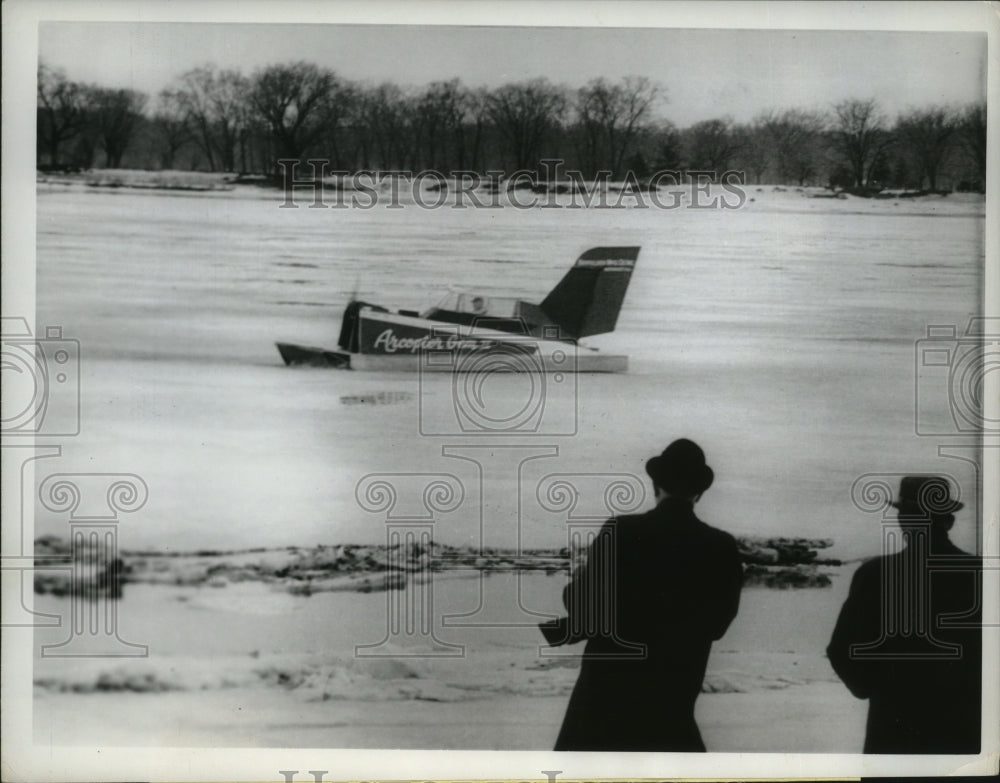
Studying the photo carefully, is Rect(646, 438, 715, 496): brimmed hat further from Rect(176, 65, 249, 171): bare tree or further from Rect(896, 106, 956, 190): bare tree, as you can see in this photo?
Rect(176, 65, 249, 171): bare tree

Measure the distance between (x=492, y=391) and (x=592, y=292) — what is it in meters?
0.27

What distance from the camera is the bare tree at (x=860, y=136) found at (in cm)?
172

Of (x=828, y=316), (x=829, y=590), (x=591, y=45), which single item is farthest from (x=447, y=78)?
(x=829, y=590)

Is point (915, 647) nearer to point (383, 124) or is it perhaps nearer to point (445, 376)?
point (445, 376)

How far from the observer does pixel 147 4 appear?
5.62 feet

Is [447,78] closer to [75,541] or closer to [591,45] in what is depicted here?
[591,45]

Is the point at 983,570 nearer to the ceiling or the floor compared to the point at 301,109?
nearer to the floor

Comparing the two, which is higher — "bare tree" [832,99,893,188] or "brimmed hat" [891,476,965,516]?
"bare tree" [832,99,893,188]

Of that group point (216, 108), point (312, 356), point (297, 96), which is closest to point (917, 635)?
point (312, 356)

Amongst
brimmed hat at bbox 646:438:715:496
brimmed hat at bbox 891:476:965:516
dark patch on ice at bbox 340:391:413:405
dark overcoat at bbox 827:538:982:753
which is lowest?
dark overcoat at bbox 827:538:982:753

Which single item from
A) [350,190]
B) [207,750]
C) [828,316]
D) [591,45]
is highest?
[591,45]

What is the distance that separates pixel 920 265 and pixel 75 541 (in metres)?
1.73

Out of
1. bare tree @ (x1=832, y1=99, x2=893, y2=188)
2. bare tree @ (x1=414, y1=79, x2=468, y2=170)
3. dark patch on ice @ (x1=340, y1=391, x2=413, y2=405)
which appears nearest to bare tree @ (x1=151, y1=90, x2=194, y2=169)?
bare tree @ (x1=414, y1=79, x2=468, y2=170)

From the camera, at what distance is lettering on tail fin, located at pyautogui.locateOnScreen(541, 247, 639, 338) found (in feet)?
5.57
